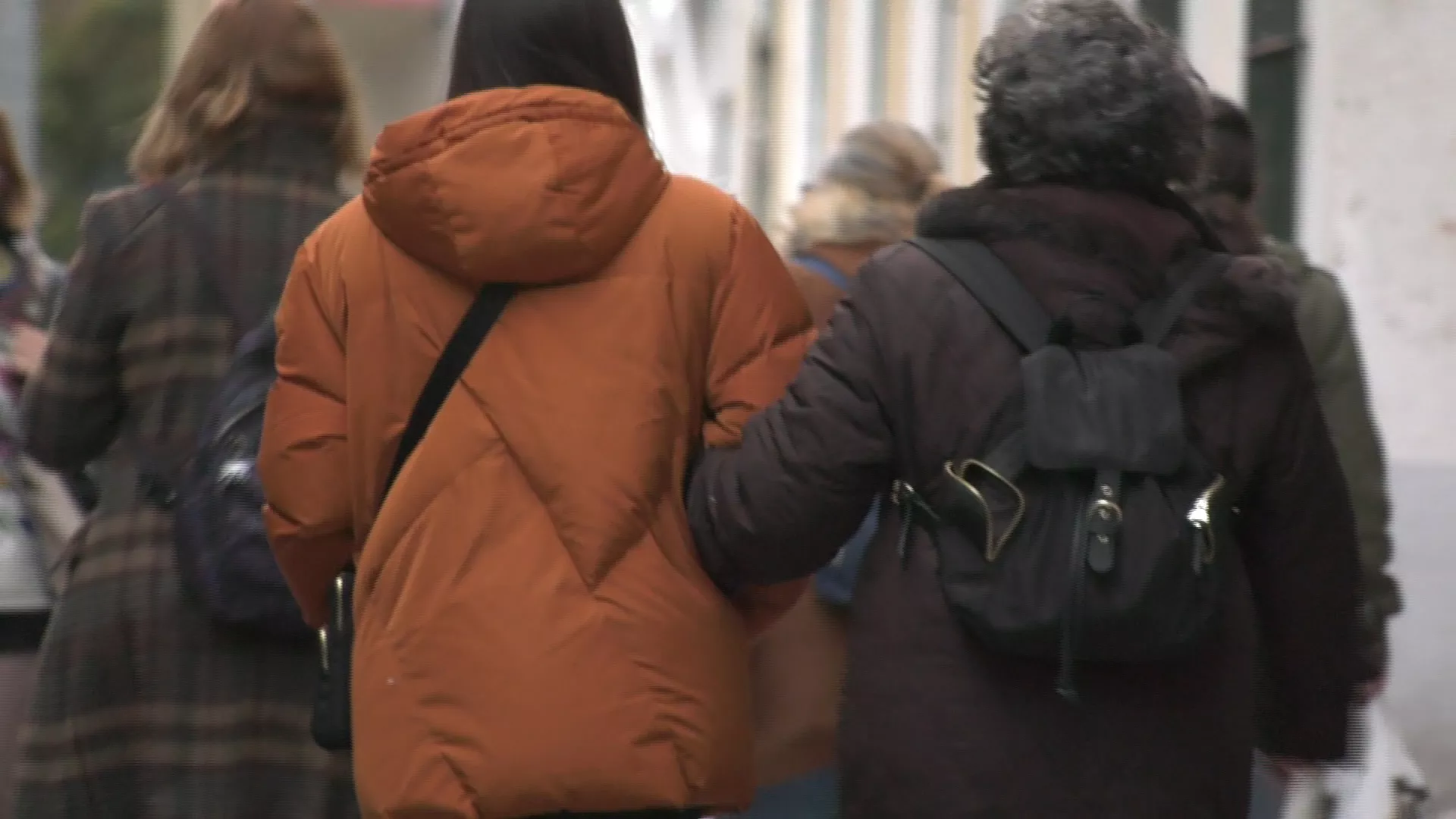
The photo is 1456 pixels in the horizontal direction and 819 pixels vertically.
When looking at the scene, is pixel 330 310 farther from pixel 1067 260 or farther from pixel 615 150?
pixel 1067 260

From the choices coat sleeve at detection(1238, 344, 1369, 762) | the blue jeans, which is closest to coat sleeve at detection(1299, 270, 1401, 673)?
the blue jeans

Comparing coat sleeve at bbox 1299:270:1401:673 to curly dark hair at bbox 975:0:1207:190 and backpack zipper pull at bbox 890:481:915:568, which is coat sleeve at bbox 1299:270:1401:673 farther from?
backpack zipper pull at bbox 890:481:915:568

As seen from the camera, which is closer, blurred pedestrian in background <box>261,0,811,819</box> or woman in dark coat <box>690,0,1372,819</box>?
woman in dark coat <box>690,0,1372,819</box>

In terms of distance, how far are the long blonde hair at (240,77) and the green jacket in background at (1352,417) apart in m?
1.98

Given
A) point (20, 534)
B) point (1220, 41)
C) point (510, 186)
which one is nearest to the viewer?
point (510, 186)

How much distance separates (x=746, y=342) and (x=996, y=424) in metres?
0.44

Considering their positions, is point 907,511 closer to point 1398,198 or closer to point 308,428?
point 308,428

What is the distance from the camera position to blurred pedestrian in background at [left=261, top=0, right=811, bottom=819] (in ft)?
10.1

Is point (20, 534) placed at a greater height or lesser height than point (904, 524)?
lesser

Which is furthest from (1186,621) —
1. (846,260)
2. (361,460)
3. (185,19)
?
(185,19)

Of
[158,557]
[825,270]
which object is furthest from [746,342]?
[158,557]

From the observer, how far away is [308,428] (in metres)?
3.31

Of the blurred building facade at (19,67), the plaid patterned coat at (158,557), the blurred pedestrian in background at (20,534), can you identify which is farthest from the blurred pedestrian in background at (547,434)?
the blurred building facade at (19,67)

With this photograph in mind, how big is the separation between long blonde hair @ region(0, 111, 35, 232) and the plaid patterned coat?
3.67 ft
